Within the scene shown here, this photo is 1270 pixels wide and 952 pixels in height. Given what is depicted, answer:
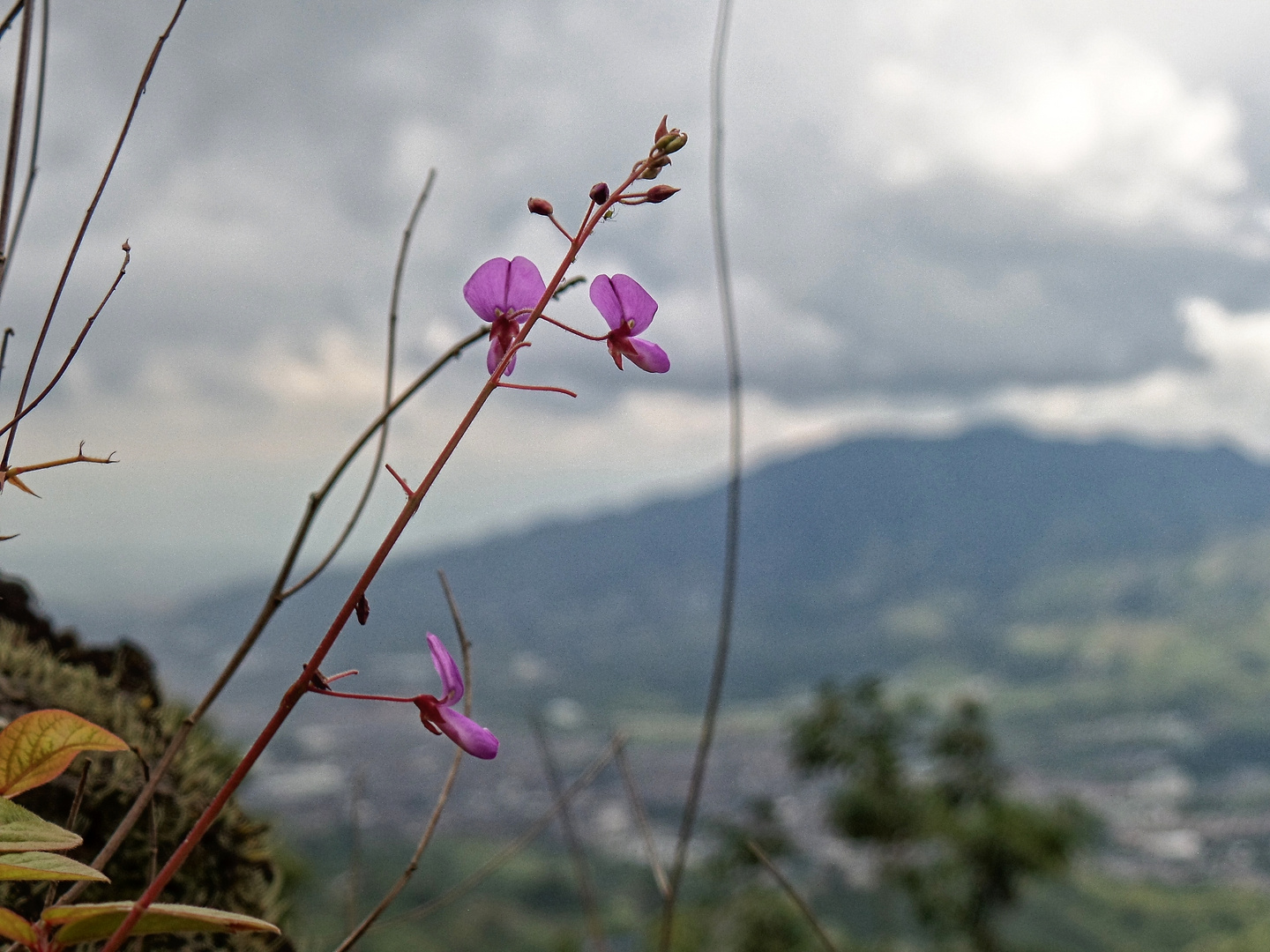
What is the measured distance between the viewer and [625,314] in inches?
35.0

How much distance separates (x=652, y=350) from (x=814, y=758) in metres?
22.5

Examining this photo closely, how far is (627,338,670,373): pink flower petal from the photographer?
0.87 metres

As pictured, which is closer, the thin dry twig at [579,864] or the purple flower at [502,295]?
the purple flower at [502,295]

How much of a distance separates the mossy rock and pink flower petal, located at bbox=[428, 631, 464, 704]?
0.82 meters

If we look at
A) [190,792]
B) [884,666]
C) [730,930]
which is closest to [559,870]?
[730,930]

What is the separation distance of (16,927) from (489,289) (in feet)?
1.99

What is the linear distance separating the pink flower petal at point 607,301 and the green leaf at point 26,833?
0.60 metres

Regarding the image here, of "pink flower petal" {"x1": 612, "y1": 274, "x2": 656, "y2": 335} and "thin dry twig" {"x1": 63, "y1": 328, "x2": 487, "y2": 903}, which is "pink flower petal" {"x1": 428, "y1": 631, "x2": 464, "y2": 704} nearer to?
"thin dry twig" {"x1": 63, "y1": 328, "x2": 487, "y2": 903}

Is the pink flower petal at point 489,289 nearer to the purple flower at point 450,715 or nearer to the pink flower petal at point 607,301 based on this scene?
the pink flower petal at point 607,301

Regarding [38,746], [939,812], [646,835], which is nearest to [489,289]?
[38,746]

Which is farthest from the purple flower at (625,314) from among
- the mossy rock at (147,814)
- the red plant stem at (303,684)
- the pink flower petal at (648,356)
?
the mossy rock at (147,814)

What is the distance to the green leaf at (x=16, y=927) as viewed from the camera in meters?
0.67

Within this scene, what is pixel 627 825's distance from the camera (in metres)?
116

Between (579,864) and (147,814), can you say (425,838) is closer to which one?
(579,864)
